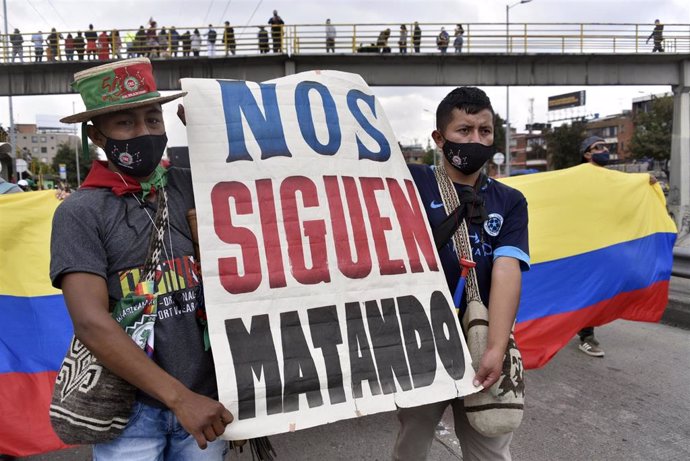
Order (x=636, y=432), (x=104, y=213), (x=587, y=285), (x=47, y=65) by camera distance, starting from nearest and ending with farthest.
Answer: (x=104, y=213) → (x=636, y=432) → (x=587, y=285) → (x=47, y=65)

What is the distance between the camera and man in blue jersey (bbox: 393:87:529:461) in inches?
80.3

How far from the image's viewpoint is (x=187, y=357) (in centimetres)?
160

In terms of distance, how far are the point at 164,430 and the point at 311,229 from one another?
80 cm

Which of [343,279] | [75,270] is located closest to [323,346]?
[343,279]

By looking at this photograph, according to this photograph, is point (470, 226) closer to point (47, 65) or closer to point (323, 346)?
point (323, 346)

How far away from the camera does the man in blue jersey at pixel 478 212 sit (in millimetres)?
2039

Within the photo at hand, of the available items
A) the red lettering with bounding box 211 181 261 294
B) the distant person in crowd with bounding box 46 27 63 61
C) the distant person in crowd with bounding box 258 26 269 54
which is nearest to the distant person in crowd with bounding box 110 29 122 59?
the distant person in crowd with bounding box 46 27 63 61

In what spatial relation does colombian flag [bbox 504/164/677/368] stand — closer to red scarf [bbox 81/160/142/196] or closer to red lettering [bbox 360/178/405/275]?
red lettering [bbox 360/178/405/275]

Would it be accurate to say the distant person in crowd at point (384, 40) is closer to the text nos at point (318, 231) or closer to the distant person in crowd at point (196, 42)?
the distant person in crowd at point (196, 42)

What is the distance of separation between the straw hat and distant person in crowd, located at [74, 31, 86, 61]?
934 inches

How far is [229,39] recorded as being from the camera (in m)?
21.7

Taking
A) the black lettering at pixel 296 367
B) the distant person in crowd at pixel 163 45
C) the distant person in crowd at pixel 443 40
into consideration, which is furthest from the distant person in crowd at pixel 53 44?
the black lettering at pixel 296 367

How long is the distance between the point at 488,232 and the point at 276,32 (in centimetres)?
2201

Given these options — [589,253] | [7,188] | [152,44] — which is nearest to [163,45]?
[152,44]
